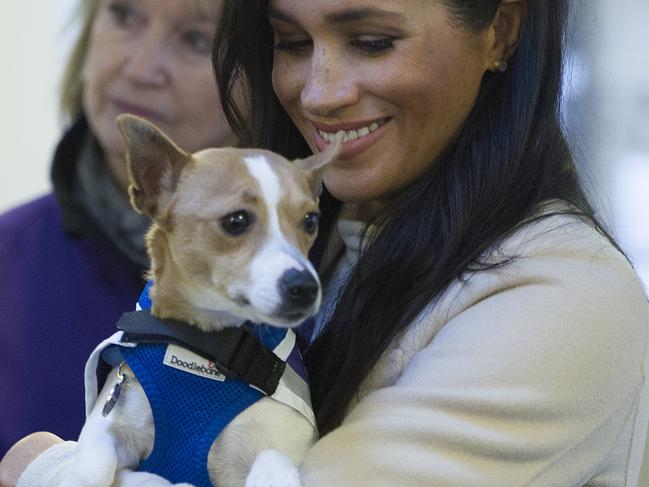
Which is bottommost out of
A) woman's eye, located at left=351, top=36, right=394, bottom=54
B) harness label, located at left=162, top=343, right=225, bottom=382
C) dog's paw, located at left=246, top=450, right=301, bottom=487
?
dog's paw, located at left=246, top=450, right=301, bottom=487

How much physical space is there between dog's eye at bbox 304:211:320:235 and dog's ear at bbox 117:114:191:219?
18 centimetres

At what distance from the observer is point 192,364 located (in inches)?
47.0

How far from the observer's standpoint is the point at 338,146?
4.44 feet

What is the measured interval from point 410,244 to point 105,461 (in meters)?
0.50

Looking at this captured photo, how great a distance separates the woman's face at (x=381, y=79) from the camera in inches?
52.3

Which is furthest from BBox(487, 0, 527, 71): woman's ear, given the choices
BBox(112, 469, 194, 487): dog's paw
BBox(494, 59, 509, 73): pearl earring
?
BBox(112, 469, 194, 487): dog's paw

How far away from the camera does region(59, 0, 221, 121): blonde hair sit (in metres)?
2.22

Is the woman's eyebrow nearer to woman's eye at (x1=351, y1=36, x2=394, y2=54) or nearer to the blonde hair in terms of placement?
woman's eye at (x1=351, y1=36, x2=394, y2=54)

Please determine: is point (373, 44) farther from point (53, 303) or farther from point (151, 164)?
point (53, 303)

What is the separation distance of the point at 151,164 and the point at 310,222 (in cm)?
23

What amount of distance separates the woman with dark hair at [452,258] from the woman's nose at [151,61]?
19.9 inches

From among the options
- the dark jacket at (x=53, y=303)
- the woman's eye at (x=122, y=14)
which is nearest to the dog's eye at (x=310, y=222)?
the dark jacket at (x=53, y=303)

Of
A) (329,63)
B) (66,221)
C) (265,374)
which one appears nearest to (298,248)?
(265,374)

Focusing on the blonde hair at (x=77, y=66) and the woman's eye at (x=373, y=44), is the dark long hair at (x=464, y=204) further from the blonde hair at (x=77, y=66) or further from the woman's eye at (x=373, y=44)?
the blonde hair at (x=77, y=66)
